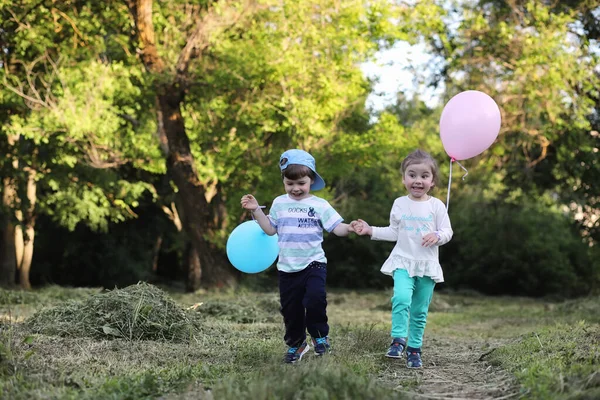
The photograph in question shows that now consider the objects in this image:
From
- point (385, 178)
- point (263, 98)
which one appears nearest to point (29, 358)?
point (263, 98)

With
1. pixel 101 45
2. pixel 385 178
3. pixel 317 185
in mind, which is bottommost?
pixel 317 185

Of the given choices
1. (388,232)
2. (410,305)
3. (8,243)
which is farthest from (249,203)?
(8,243)

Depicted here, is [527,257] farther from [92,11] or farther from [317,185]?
[317,185]

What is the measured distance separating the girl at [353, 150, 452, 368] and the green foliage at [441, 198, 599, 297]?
68.4 ft

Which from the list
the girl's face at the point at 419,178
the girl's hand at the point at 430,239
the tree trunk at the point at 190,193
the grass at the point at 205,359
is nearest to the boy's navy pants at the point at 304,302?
the grass at the point at 205,359

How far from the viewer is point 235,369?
17.1 ft

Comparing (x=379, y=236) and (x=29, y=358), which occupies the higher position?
(x=379, y=236)

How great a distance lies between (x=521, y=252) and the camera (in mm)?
27484

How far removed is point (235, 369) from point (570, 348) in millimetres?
2503

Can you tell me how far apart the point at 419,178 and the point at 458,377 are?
1.53 metres

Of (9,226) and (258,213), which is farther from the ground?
(9,226)

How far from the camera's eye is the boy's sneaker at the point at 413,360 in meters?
5.92

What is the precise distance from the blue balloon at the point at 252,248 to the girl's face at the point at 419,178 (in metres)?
1.54

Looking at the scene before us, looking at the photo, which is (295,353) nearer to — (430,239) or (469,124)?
(430,239)
